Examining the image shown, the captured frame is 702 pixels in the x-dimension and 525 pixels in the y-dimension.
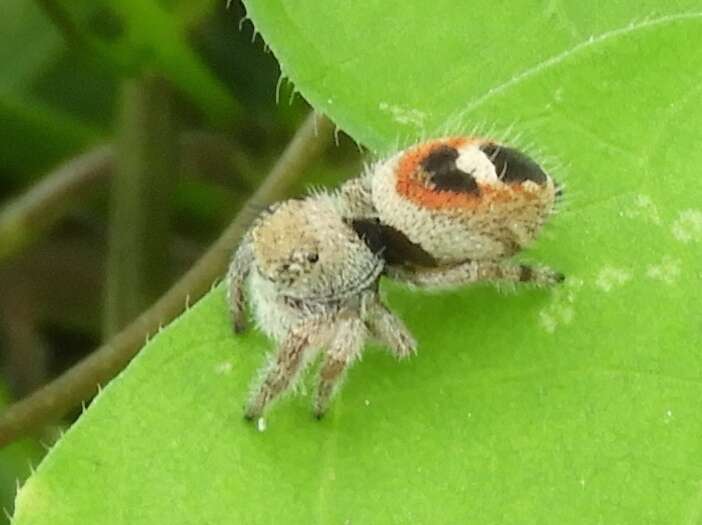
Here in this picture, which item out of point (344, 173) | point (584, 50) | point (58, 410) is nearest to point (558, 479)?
point (584, 50)

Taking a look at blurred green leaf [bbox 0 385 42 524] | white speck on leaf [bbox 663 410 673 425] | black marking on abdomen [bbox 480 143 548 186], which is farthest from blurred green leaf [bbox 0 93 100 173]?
white speck on leaf [bbox 663 410 673 425]

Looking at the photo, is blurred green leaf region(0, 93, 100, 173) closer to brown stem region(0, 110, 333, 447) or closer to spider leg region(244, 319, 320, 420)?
brown stem region(0, 110, 333, 447)

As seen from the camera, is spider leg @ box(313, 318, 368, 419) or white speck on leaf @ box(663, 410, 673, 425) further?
spider leg @ box(313, 318, 368, 419)

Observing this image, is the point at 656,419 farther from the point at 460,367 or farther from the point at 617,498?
the point at 460,367

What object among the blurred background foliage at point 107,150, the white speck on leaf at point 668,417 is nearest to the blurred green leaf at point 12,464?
the blurred background foliage at point 107,150

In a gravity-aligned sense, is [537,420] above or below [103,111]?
above
